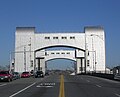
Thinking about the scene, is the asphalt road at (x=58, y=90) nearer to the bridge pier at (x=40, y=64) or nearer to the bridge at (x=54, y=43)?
the bridge at (x=54, y=43)

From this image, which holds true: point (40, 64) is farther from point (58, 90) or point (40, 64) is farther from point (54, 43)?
point (58, 90)

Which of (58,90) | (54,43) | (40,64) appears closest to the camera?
(58,90)

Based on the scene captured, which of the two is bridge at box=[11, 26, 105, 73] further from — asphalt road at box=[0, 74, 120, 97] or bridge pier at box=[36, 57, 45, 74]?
asphalt road at box=[0, 74, 120, 97]

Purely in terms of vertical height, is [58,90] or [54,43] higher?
[54,43]

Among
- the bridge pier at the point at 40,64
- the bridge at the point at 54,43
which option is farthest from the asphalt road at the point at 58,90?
the bridge pier at the point at 40,64

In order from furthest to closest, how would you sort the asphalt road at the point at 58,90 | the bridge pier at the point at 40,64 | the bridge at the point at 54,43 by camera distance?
the bridge pier at the point at 40,64 → the bridge at the point at 54,43 → the asphalt road at the point at 58,90

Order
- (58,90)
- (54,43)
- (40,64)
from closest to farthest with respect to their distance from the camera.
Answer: (58,90) → (54,43) → (40,64)

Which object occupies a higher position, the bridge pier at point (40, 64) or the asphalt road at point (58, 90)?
the bridge pier at point (40, 64)

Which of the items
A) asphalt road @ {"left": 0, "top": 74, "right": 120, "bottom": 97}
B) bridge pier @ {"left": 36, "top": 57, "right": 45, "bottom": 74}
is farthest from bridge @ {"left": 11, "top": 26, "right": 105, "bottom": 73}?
asphalt road @ {"left": 0, "top": 74, "right": 120, "bottom": 97}

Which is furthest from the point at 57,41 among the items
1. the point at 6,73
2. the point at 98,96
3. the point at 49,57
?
the point at 98,96

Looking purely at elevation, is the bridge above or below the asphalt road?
above

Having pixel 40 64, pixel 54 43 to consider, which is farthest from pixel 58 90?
pixel 40 64

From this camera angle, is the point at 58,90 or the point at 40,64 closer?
the point at 58,90

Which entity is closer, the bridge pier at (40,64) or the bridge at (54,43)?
the bridge at (54,43)
